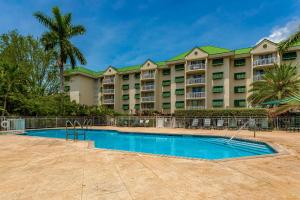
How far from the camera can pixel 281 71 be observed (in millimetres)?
25156

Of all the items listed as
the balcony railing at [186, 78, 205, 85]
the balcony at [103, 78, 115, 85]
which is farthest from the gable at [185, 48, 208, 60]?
the balcony at [103, 78, 115, 85]

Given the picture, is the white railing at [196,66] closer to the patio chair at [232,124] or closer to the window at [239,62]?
the window at [239,62]

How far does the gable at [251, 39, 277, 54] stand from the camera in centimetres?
3033

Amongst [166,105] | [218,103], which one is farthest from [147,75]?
[218,103]

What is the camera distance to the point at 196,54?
114 feet

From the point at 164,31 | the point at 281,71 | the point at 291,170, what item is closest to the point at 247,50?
the point at 281,71

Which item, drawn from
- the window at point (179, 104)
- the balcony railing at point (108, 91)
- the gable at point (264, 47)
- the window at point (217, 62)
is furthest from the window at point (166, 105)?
the gable at point (264, 47)

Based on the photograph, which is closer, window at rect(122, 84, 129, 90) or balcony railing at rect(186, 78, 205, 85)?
balcony railing at rect(186, 78, 205, 85)

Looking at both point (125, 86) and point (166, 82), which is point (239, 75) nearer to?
point (166, 82)

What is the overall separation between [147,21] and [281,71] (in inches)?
693

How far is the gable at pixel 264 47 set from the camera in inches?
1194

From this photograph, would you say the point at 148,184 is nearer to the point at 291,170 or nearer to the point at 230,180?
the point at 230,180

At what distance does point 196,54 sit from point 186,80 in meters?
4.72

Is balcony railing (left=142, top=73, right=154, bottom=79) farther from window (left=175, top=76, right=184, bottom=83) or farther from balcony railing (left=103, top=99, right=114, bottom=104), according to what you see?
balcony railing (left=103, top=99, right=114, bottom=104)
